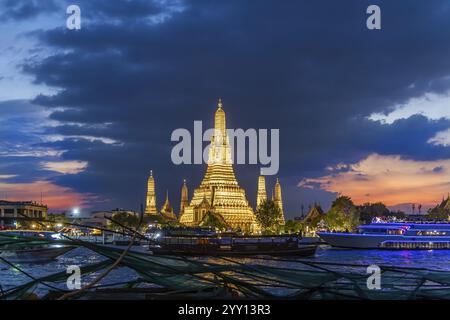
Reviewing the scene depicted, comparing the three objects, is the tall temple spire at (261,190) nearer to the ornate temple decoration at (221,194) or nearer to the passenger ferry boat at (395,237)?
the ornate temple decoration at (221,194)

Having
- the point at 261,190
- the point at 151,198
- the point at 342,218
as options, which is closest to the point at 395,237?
the point at 342,218

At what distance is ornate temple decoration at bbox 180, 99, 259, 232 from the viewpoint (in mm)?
114500

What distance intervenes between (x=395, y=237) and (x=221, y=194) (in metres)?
42.1

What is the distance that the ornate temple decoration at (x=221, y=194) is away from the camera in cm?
11450

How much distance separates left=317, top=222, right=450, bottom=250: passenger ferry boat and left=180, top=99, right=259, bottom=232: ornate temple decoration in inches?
1312

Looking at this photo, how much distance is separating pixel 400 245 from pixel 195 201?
46.9 meters

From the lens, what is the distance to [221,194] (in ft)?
379

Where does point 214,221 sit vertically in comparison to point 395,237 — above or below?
above

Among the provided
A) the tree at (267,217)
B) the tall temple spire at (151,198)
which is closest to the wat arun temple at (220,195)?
the tree at (267,217)

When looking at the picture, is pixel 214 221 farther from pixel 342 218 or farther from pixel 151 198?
pixel 151 198

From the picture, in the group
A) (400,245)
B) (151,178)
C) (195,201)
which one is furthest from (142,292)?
(151,178)

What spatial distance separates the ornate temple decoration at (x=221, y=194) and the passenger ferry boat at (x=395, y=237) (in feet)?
109

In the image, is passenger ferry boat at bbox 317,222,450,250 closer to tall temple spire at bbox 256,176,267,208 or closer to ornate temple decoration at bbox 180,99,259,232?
ornate temple decoration at bbox 180,99,259,232
